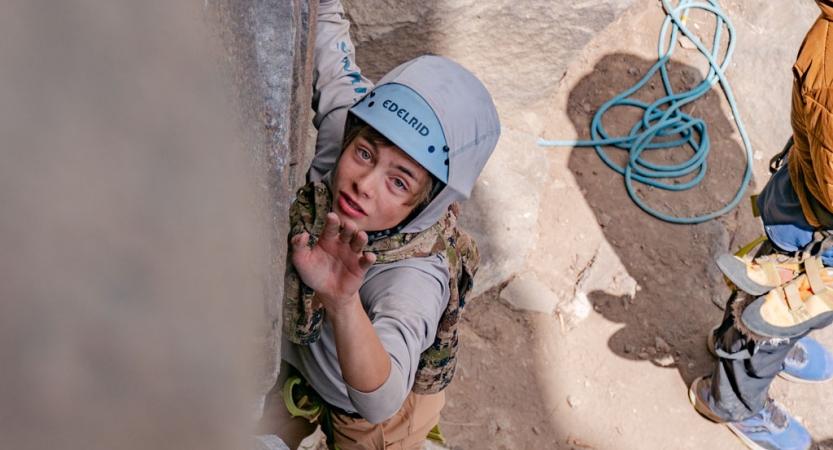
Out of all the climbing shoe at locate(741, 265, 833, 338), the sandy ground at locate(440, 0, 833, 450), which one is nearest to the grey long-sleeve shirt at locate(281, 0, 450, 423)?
the sandy ground at locate(440, 0, 833, 450)

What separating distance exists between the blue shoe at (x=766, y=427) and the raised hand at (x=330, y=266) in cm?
268

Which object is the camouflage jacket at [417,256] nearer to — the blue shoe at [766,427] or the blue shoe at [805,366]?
the blue shoe at [766,427]

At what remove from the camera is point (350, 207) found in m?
1.51

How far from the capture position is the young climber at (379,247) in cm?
122

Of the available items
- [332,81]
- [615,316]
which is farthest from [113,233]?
[615,316]

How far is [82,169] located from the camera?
0.16 m

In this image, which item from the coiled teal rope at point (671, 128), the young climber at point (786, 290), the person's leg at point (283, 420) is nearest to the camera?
the person's leg at point (283, 420)

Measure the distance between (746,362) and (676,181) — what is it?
56.5 inches

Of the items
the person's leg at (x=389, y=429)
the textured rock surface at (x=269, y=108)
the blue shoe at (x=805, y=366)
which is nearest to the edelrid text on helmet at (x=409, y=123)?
the textured rock surface at (x=269, y=108)

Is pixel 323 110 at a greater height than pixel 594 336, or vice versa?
pixel 323 110

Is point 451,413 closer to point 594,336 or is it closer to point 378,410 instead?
point 594,336

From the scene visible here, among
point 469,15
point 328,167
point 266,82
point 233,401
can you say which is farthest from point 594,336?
point 233,401

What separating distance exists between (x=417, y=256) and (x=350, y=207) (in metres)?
0.20

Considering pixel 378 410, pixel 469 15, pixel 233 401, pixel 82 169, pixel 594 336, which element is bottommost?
pixel 594 336
